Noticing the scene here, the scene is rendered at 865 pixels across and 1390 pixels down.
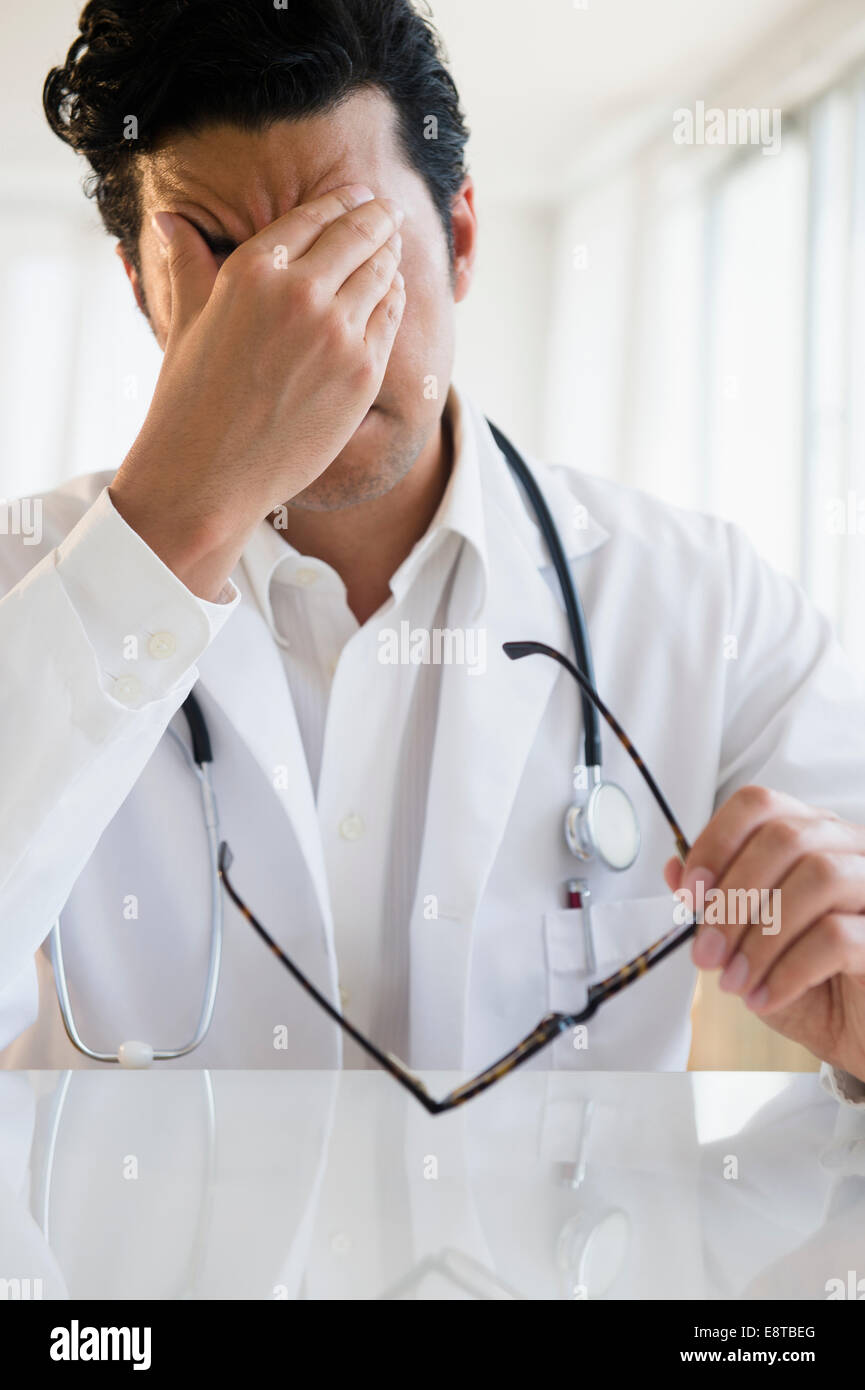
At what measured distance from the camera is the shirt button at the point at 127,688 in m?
0.70

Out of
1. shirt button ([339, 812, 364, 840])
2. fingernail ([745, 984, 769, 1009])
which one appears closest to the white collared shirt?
shirt button ([339, 812, 364, 840])

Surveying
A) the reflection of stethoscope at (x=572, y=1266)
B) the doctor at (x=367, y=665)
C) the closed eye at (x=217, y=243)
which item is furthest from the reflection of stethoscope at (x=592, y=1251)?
the closed eye at (x=217, y=243)

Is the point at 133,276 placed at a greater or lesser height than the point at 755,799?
greater

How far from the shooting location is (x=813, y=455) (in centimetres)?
305

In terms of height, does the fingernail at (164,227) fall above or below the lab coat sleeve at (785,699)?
above

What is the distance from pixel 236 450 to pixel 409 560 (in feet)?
1.31

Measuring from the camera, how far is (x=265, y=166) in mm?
925

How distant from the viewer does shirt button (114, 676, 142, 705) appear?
2.29 ft

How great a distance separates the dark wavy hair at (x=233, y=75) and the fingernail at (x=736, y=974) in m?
0.76

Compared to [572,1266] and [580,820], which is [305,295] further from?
[572,1266]

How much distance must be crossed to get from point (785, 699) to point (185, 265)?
0.68 metres

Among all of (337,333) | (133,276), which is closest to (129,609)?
(337,333)

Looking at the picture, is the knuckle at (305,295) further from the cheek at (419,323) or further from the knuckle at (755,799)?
the knuckle at (755,799)

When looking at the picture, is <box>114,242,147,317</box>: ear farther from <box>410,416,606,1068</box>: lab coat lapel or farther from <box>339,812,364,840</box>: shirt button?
<box>339,812,364,840</box>: shirt button
